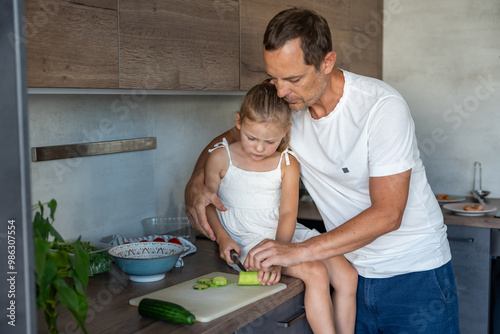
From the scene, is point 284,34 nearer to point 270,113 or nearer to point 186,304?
point 270,113

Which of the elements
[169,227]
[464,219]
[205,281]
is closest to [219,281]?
[205,281]

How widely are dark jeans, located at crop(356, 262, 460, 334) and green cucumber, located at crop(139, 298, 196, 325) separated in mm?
746

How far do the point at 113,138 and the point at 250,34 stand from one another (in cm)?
66

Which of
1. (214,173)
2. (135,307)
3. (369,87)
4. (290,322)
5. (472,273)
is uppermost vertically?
(369,87)

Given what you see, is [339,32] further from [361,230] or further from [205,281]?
[205,281]

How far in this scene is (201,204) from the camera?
1.70 metres

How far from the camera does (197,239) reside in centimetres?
219

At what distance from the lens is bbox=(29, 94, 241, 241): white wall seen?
1.77m

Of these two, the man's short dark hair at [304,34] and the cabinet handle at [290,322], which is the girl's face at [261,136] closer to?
the man's short dark hair at [304,34]

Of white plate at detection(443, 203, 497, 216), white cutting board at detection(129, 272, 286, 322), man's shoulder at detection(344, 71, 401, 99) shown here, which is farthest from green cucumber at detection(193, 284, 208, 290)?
white plate at detection(443, 203, 497, 216)

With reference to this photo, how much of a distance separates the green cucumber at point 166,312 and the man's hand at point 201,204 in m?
0.45

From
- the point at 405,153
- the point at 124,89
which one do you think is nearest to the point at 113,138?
the point at 124,89

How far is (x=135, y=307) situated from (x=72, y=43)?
2.27 ft

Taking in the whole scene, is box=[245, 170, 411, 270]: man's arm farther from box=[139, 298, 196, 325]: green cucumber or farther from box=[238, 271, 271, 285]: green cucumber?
box=[139, 298, 196, 325]: green cucumber
